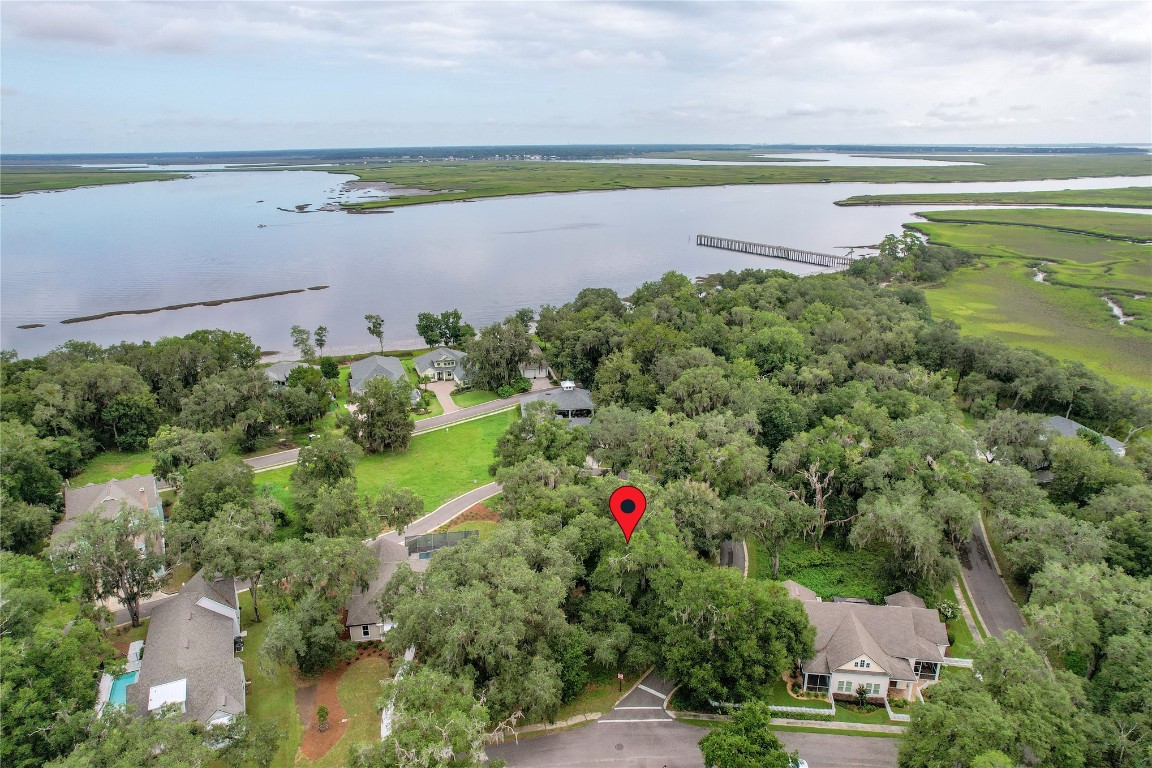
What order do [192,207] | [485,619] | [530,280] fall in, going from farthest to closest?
[192,207] < [530,280] < [485,619]

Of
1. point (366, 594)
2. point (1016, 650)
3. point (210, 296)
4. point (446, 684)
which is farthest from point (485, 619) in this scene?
point (210, 296)

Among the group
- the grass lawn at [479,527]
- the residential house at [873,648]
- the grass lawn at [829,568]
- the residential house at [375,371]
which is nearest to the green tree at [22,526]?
the grass lawn at [479,527]

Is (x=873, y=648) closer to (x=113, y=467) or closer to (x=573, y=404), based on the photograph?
(x=573, y=404)

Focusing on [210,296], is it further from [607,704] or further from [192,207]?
[192,207]

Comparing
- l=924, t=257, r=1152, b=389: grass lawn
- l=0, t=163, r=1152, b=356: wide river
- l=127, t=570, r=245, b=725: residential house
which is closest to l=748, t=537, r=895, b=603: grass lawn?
l=127, t=570, r=245, b=725: residential house

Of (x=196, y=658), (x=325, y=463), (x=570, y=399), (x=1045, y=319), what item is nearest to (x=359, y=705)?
(x=196, y=658)

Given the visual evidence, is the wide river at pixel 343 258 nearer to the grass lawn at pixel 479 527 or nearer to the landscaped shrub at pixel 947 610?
the grass lawn at pixel 479 527
